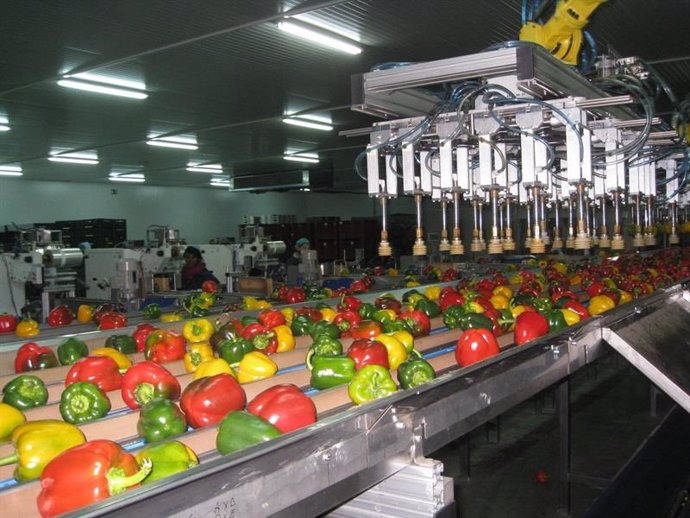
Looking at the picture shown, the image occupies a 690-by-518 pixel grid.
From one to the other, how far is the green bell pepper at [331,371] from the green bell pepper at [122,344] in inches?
48.8

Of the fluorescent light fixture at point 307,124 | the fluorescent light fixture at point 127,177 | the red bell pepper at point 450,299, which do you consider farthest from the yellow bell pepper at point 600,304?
the fluorescent light fixture at point 127,177

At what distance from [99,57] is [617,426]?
6376mm

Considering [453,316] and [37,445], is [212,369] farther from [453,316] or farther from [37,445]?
[453,316]

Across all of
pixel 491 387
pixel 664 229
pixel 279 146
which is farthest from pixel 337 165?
pixel 491 387

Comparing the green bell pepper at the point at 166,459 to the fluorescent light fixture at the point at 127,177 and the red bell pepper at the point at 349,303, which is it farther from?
the fluorescent light fixture at the point at 127,177

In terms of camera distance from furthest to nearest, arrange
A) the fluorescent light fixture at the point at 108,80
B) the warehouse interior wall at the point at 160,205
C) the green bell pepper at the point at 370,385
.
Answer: the warehouse interior wall at the point at 160,205 < the fluorescent light fixture at the point at 108,80 < the green bell pepper at the point at 370,385

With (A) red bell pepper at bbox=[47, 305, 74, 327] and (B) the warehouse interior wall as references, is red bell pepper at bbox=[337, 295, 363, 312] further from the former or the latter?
(B) the warehouse interior wall

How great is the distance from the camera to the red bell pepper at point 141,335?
3.54m

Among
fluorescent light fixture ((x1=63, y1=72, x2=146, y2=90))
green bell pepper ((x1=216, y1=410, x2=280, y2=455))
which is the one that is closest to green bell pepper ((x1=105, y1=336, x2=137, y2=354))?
green bell pepper ((x1=216, y1=410, x2=280, y2=455))

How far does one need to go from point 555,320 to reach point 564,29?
1723 millimetres

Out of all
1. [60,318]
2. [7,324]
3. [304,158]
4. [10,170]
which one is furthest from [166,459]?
[10,170]

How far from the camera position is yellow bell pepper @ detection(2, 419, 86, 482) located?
1.75m

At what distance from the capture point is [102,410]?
91.1 inches

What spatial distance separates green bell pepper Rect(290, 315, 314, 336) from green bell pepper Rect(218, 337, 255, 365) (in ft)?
2.42
